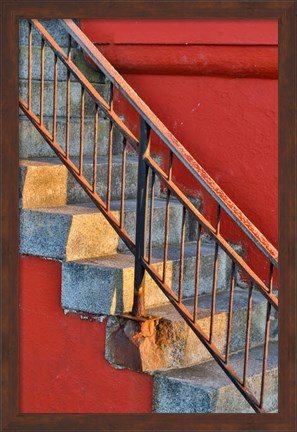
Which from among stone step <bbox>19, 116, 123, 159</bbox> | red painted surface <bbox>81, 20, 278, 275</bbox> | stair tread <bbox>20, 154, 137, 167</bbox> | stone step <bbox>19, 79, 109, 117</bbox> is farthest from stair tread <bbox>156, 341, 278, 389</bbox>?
stone step <bbox>19, 79, 109, 117</bbox>

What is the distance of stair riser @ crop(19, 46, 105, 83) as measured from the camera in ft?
21.1

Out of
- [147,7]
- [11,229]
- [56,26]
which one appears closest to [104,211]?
[11,229]

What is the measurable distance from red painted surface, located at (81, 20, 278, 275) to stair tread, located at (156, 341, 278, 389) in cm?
71

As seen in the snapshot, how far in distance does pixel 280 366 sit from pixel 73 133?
263cm

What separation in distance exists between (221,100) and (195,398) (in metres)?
1.94

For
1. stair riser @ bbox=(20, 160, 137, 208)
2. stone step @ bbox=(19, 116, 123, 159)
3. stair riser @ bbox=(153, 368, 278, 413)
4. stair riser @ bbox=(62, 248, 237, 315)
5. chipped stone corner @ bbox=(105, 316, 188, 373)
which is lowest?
stair riser @ bbox=(153, 368, 278, 413)

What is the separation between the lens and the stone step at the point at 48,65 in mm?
6434

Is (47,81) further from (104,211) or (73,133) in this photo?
(104,211)

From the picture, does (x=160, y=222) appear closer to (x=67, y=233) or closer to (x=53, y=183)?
(x=53, y=183)

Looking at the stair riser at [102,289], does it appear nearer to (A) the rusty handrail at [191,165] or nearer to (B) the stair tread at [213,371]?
(B) the stair tread at [213,371]

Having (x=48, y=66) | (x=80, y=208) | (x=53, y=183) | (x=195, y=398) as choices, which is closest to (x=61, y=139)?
(x=48, y=66)

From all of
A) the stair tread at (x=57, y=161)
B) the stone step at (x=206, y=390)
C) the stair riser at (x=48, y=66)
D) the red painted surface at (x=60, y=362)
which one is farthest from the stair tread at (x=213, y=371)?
the stair riser at (x=48, y=66)

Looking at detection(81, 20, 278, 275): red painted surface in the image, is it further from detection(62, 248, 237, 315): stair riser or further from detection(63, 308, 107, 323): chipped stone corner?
detection(63, 308, 107, 323): chipped stone corner

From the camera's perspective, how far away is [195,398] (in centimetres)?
487
